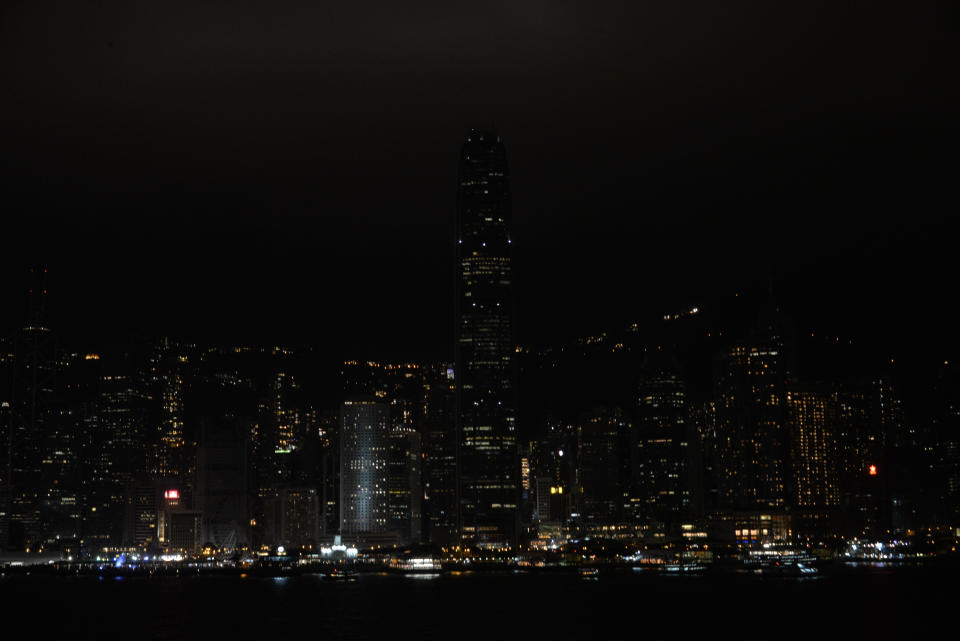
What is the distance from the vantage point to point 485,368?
187750mm

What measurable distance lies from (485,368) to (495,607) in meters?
87.1

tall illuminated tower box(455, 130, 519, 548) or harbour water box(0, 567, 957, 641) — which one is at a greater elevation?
tall illuminated tower box(455, 130, 519, 548)

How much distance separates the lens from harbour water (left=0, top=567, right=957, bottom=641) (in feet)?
280

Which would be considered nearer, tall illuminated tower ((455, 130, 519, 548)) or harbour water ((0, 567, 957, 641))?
harbour water ((0, 567, 957, 641))

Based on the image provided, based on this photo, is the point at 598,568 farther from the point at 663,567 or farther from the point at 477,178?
the point at 477,178

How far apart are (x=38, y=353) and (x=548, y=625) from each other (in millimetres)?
125509

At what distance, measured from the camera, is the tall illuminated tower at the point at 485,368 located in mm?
187375

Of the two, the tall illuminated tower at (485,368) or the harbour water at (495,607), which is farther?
the tall illuminated tower at (485,368)

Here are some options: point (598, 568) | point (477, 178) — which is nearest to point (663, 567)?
point (598, 568)

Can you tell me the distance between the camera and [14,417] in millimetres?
193375

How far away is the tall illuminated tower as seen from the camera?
187375mm

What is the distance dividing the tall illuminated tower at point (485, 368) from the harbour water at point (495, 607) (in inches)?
1354

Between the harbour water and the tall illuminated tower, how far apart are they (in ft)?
113

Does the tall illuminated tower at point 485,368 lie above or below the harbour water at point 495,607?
above
